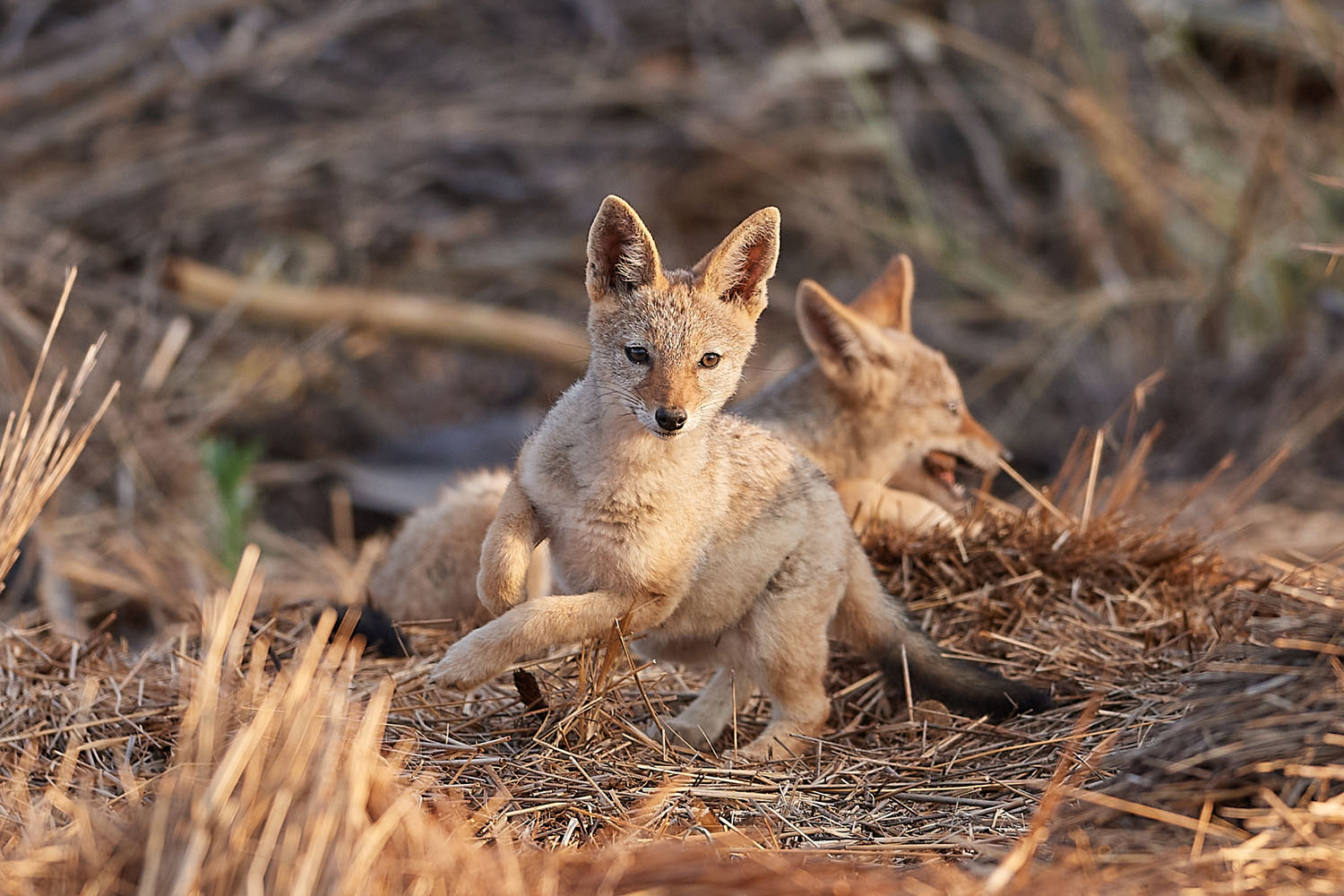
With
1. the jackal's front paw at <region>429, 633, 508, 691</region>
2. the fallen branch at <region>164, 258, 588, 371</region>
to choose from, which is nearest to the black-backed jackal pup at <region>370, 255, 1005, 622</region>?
the jackal's front paw at <region>429, 633, 508, 691</region>

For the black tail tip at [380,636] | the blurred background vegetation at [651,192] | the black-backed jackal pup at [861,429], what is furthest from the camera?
the blurred background vegetation at [651,192]

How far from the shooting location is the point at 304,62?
9516 millimetres

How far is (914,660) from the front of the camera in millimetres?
4059

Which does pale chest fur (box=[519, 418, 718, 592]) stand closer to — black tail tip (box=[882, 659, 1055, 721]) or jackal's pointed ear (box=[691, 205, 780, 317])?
jackal's pointed ear (box=[691, 205, 780, 317])

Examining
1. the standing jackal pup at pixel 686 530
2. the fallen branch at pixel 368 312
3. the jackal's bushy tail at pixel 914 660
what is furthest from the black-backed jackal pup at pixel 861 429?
the fallen branch at pixel 368 312

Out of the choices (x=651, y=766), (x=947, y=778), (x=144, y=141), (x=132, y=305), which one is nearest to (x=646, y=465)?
(x=651, y=766)

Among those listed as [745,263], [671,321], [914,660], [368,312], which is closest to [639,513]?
[671,321]

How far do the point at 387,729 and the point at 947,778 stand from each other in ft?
5.31

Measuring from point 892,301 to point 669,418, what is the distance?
291 centimetres

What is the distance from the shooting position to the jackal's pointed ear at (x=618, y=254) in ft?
12.2

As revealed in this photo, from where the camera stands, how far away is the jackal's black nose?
11.5ft

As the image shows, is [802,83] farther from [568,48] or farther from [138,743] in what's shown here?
[138,743]

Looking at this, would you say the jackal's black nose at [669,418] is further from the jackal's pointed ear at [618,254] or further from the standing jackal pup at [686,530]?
the jackal's pointed ear at [618,254]

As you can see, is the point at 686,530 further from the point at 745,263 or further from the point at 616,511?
the point at 745,263
